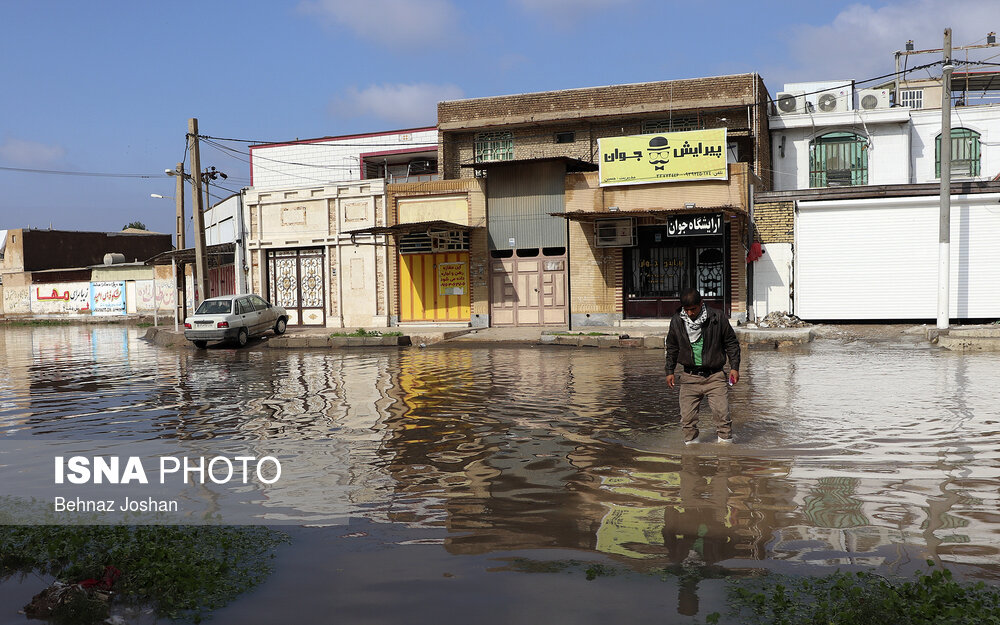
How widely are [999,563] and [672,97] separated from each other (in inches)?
950

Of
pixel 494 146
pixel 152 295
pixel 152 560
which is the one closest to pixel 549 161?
pixel 494 146

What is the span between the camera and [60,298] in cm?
5206

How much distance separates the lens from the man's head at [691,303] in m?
8.41

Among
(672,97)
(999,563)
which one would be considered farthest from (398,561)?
(672,97)

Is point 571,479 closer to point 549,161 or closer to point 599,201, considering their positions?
point 599,201

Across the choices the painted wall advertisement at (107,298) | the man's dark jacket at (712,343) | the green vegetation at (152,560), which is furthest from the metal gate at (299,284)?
the green vegetation at (152,560)

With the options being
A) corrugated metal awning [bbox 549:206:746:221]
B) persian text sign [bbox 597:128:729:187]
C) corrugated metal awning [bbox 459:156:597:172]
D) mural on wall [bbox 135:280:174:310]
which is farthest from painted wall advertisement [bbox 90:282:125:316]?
persian text sign [bbox 597:128:729:187]

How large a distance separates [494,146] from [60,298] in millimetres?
36139

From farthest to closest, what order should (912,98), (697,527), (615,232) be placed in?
1. (912,98)
2. (615,232)
3. (697,527)

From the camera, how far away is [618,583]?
15.5 ft

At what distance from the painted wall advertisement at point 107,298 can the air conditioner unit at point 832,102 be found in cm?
4054

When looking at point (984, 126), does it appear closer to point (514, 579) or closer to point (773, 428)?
point (773, 428)

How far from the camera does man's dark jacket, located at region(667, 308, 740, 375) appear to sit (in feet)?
27.6

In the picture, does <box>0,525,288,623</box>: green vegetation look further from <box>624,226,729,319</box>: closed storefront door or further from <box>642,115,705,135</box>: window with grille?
<box>642,115,705,135</box>: window with grille
